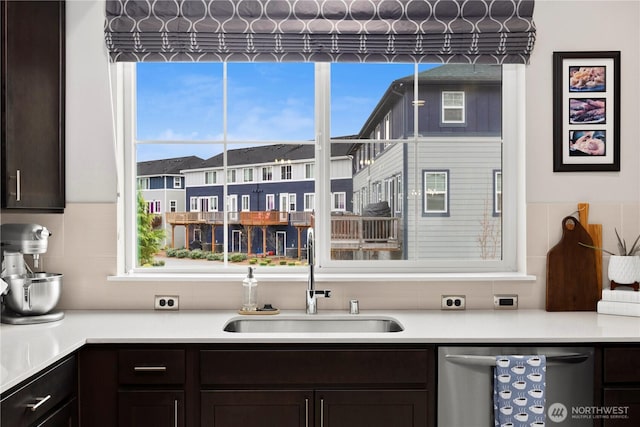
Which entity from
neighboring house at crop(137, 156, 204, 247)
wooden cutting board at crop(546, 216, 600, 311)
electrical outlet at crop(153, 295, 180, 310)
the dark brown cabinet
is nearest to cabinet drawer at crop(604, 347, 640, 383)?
the dark brown cabinet

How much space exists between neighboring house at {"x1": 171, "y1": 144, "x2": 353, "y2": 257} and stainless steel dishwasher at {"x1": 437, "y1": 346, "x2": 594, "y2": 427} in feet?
3.33

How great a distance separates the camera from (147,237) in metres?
2.78

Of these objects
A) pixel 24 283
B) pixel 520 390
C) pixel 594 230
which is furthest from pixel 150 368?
pixel 594 230

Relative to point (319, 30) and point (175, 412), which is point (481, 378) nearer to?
point (175, 412)

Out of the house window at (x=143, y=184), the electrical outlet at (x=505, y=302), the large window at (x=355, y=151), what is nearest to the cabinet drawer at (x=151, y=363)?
the large window at (x=355, y=151)

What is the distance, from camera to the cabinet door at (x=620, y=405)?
208 centimetres

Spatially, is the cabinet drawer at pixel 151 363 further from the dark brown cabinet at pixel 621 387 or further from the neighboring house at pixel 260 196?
the dark brown cabinet at pixel 621 387

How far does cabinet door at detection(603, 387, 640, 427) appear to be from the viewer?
2.08m

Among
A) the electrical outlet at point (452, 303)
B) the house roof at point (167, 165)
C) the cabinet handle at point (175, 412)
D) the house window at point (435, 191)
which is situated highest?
the house roof at point (167, 165)

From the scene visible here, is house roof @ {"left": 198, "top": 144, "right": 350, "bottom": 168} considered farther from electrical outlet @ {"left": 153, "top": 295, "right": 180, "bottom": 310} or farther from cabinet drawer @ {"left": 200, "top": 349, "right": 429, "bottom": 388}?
cabinet drawer @ {"left": 200, "top": 349, "right": 429, "bottom": 388}

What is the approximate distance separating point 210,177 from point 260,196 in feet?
0.90

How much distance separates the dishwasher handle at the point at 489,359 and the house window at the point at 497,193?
902mm

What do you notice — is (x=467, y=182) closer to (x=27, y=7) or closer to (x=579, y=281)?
(x=579, y=281)

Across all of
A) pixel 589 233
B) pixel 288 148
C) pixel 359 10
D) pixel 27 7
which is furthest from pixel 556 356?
pixel 27 7
